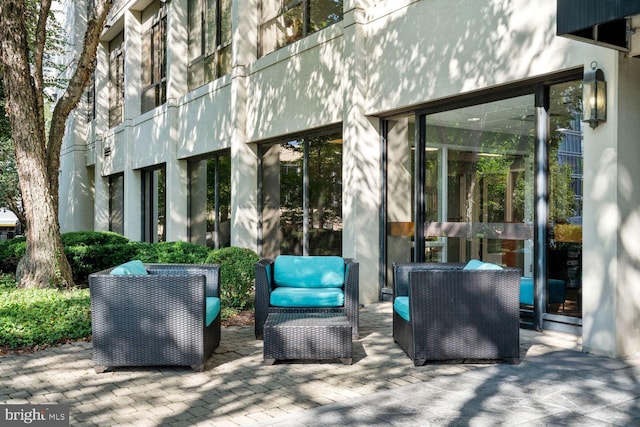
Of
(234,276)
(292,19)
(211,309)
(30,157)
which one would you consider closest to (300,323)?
(211,309)

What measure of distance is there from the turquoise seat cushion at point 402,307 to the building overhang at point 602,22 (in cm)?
274

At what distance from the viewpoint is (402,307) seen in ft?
17.9

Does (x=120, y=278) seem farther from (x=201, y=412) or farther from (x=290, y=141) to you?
(x=290, y=141)

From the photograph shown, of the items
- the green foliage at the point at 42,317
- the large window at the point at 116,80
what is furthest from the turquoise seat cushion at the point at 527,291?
the large window at the point at 116,80

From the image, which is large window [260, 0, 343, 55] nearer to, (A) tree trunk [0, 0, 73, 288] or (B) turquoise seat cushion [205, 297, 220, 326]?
(A) tree trunk [0, 0, 73, 288]

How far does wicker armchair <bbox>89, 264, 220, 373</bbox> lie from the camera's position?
4820 millimetres

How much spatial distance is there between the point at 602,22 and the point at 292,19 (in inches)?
265

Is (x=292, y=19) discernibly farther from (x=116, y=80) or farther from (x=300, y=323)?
(x=116, y=80)

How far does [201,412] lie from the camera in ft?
12.8

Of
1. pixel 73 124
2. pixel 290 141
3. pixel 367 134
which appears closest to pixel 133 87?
pixel 73 124

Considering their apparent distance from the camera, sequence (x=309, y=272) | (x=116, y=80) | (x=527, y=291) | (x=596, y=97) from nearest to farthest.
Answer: (x=596, y=97), (x=527, y=291), (x=309, y=272), (x=116, y=80)

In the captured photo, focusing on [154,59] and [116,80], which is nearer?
[154,59]

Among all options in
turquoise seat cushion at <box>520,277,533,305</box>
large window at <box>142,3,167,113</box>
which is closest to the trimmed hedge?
turquoise seat cushion at <box>520,277,533,305</box>

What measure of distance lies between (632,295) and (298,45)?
6622mm
